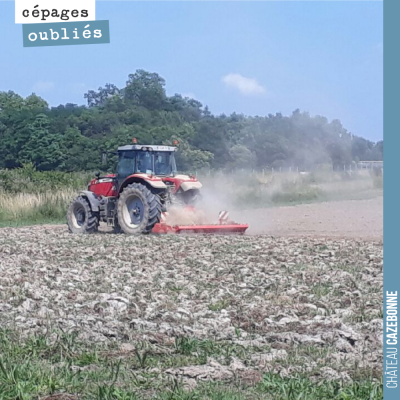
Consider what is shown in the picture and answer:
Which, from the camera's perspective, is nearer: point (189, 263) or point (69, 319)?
point (69, 319)

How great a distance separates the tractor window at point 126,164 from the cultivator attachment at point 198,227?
152 cm

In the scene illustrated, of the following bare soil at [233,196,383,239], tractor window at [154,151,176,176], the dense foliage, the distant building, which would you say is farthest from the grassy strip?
the distant building

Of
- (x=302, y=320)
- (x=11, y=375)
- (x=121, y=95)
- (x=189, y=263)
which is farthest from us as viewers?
(x=121, y=95)

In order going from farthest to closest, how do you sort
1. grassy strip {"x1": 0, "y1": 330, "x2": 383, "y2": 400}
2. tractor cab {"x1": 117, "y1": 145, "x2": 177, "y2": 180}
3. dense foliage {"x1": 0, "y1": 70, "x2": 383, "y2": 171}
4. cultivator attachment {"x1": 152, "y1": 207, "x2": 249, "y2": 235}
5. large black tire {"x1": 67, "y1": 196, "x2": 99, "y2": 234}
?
dense foliage {"x1": 0, "y1": 70, "x2": 383, "y2": 171}, large black tire {"x1": 67, "y1": 196, "x2": 99, "y2": 234}, tractor cab {"x1": 117, "y1": 145, "x2": 177, "y2": 180}, cultivator attachment {"x1": 152, "y1": 207, "x2": 249, "y2": 235}, grassy strip {"x1": 0, "y1": 330, "x2": 383, "y2": 400}

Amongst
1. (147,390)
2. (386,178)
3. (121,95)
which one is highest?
(121,95)

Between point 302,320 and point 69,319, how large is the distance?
2.22 m

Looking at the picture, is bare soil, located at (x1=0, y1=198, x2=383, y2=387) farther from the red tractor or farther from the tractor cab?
the tractor cab

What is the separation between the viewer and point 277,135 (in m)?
31.3

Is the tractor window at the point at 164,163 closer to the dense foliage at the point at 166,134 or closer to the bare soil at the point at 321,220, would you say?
the bare soil at the point at 321,220

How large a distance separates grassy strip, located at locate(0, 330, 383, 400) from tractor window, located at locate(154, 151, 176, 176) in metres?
12.0

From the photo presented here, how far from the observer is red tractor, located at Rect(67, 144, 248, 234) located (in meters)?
17.8

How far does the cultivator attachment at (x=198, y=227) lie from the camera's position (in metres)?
17.5

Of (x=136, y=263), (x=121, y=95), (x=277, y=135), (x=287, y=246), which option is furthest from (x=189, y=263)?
(x=121, y=95)

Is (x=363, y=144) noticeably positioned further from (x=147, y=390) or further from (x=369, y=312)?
(x=147, y=390)
